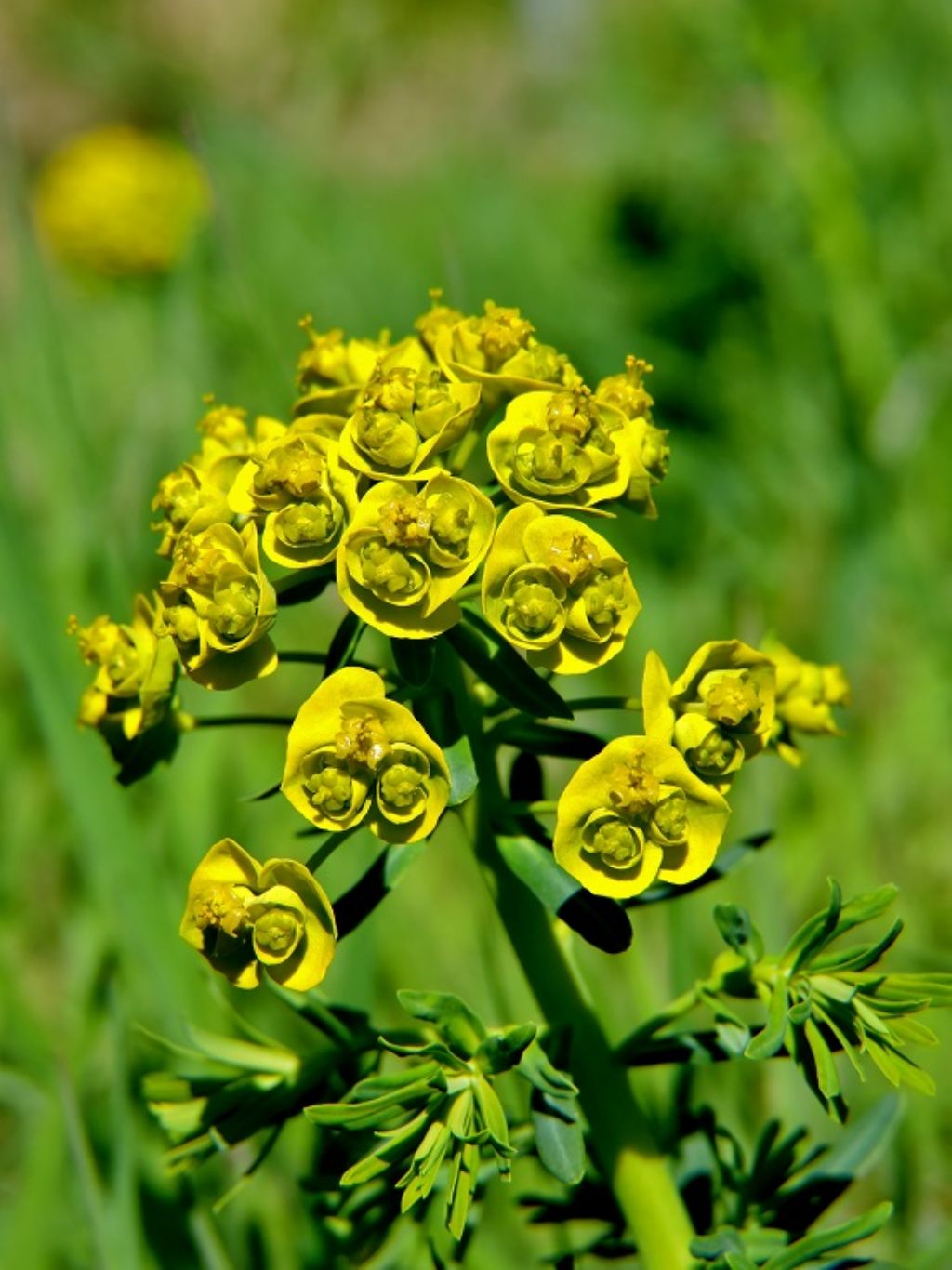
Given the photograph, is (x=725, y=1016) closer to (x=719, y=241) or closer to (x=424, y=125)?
(x=719, y=241)

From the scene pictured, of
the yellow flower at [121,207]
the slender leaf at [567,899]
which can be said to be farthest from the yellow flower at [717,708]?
the yellow flower at [121,207]

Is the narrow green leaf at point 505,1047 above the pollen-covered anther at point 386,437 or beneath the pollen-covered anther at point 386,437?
beneath

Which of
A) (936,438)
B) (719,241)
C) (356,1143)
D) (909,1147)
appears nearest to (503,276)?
(719,241)

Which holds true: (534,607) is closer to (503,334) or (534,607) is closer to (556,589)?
(556,589)

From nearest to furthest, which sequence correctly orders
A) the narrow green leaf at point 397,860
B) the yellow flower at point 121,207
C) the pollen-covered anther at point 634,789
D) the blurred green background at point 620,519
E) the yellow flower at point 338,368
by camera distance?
the pollen-covered anther at point 634,789, the narrow green leaf at point 397,860, the yellow flower at point 338,368, the blurred green background at point 620,519, the yellow flower at point 121,207

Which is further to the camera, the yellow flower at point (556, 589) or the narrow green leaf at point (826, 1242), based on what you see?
the narrow green leaf at point (826, 1242)

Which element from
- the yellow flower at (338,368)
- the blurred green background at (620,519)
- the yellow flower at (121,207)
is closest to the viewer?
the yellow flower at (338,368)

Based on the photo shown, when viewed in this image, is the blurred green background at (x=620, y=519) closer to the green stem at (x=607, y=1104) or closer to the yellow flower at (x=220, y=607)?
the green stem at (x=607, y=1104)

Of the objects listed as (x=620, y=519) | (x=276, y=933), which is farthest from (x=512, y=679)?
(x=620, y=519)
